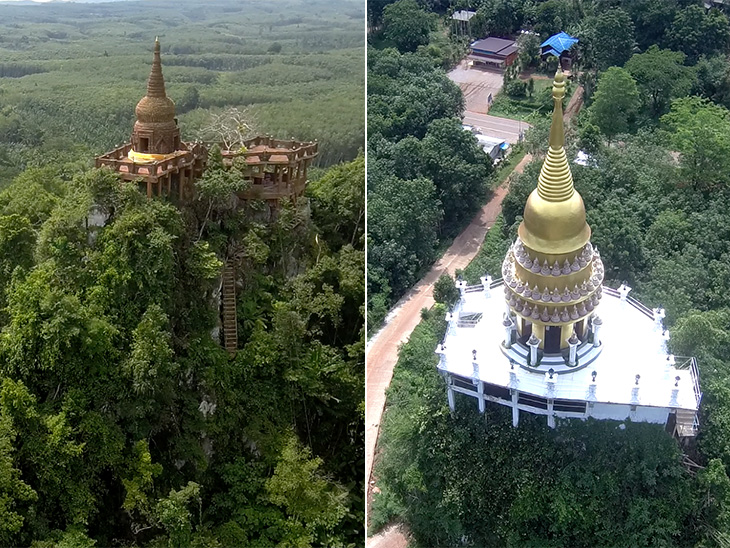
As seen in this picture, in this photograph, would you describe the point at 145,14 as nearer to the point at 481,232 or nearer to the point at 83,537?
the point at 481,232

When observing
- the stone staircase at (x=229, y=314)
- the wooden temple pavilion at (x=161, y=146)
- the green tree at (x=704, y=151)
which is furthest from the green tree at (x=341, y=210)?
the green tree at (x=704, y=151)

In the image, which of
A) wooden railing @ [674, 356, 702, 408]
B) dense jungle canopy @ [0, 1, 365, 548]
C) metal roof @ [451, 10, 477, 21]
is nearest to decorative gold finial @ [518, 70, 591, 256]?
wooden railing @ [674, 356, 702, 408]

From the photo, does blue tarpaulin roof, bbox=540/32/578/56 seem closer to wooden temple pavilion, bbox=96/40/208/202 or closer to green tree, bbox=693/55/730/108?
green tree, bbox=693/55/730/108

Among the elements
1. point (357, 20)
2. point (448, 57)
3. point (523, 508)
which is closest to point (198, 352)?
point (523, 508)

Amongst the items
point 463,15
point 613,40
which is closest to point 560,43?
point 613,40

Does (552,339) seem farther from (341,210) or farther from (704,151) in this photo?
(704,151)

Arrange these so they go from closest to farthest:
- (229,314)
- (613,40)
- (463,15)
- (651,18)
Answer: (229,314)
(613,40)
(651,18)
(463,15)
